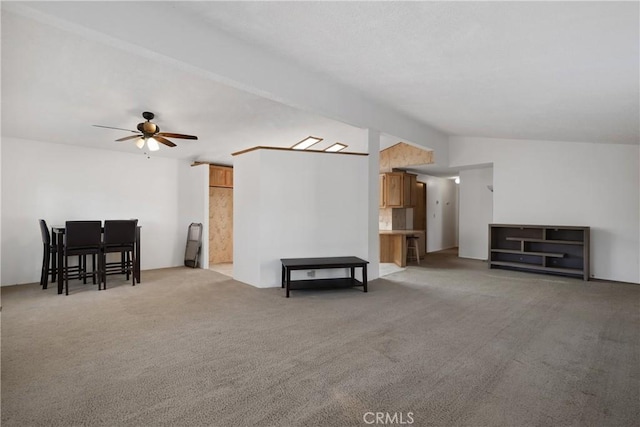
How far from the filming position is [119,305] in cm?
410

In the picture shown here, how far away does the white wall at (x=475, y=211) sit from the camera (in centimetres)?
849

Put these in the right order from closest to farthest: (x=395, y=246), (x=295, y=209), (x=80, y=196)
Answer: (x=295, y=209) < (x=80, y=196) < (x=395, y=246)

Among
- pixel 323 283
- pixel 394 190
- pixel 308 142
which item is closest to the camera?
pixel 323 283

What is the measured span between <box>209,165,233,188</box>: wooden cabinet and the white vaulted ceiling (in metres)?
1.74

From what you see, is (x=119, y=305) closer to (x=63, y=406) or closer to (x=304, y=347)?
(x=63, y=406)

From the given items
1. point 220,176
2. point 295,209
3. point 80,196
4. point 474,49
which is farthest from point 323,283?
point 80,196

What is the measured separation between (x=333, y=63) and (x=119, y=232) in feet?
13.4

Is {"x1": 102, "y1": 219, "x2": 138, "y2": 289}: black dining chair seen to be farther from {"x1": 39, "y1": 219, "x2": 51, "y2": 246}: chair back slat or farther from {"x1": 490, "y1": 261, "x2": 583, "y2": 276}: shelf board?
{"x1": 490, "y1": 261, "x2": 583, "y2": 276}: shelf board

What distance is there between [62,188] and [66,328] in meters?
3.42

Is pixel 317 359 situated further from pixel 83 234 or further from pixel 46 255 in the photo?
pixel 46 255

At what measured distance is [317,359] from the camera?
262 cm

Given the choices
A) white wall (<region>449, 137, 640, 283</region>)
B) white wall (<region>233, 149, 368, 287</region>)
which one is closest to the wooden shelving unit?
white wall (<region>449, 137, 640, 283</region>)

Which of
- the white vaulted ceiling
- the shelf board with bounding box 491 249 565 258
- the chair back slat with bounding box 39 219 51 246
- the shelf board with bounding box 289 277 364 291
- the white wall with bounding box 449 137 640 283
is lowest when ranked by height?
the shelf board with bounding box 289 277 364 291

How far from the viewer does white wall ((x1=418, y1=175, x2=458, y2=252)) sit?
1001 cm
